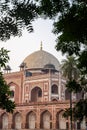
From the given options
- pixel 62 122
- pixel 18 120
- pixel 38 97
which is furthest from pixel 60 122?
pixel 38 97

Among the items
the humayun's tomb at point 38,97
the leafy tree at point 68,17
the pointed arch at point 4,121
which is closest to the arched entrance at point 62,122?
the humayun's tomb at point 38,97

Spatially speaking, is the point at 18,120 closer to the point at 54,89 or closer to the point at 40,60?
the point at 54,89

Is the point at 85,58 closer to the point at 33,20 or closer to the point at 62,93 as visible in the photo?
the point at 33,20

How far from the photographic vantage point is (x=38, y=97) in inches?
2356

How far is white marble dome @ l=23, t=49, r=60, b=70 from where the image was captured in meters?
67.5

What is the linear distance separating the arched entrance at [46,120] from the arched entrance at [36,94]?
35.0ft

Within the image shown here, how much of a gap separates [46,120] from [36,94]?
12377 millimetres

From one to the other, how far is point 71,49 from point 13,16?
9.49 ft

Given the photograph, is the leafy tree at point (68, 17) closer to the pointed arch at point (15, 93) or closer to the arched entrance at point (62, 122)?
the arched entrance at point (62, 122)

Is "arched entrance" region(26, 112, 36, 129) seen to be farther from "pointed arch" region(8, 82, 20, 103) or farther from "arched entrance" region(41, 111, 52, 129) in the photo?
"pointed arch" region(8, 82, 20, 103)

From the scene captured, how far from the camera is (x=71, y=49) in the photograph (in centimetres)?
970

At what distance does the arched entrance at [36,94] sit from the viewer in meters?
59.7

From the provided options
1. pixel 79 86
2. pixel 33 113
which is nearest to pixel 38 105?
pixel 33 113

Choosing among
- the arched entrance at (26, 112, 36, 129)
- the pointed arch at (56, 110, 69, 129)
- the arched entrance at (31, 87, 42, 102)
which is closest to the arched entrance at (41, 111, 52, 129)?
the pointed arch at (56, 110, 69, 129)
